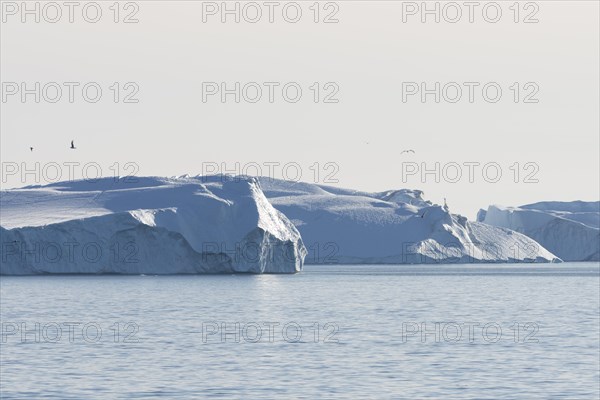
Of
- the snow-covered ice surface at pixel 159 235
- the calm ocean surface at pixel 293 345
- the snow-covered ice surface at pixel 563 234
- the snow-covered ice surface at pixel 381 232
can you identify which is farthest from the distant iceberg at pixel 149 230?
the snow-covered ice surface at pixel 563 234

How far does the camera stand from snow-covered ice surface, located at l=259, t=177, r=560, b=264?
14400 cm

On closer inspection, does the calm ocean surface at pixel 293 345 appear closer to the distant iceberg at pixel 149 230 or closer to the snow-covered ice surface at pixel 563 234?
the distant iceberg at pixel 149 230

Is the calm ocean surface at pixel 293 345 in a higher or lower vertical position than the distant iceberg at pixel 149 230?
lower

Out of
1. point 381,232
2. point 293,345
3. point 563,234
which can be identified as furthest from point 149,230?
point 563,234

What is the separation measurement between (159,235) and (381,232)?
6302cm

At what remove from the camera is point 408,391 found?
26203mm

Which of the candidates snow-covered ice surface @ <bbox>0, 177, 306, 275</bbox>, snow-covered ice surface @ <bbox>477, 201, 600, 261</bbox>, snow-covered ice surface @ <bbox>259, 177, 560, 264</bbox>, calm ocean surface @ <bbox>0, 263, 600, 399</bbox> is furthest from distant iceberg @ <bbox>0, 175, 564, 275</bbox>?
snow-covered ice surface @ <bbox>477, 201, 600, 261</bbox>

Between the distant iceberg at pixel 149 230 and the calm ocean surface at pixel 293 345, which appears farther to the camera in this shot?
the distant iceberg at pixel 149 230

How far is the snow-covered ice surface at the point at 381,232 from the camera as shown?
144000 millimetres

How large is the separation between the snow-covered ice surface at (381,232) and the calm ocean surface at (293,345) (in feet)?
242

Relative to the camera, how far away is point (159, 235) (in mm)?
84875

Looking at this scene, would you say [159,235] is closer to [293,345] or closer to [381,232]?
[293,345]

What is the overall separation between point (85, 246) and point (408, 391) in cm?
6012

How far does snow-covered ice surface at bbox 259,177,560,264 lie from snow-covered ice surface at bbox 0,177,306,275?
158 ft
